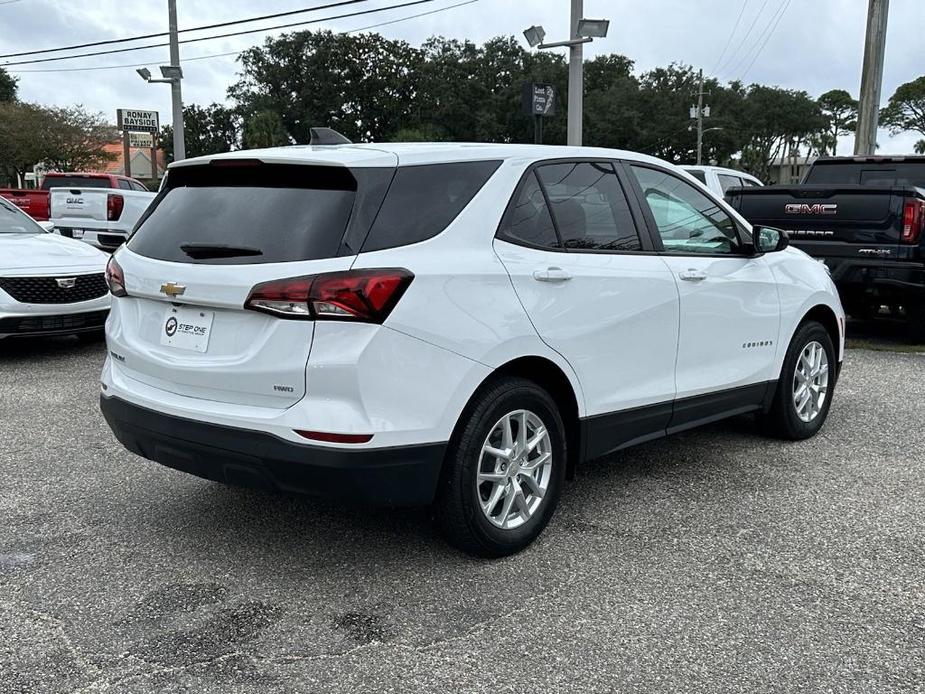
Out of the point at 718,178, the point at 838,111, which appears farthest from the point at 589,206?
the point at 838,111

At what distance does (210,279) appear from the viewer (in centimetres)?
339

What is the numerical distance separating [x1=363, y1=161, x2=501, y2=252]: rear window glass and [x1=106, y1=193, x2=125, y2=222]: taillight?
41.3ft

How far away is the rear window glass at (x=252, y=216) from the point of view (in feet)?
10.9

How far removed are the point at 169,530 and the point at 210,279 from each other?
1305 millimetres

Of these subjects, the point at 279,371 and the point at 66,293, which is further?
the point at 66,293

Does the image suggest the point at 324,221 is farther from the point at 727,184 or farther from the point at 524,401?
the point at 727,184

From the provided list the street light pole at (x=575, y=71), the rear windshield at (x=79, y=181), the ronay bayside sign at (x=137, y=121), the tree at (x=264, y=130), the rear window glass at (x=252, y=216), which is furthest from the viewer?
the tree at (x=264, y=130)

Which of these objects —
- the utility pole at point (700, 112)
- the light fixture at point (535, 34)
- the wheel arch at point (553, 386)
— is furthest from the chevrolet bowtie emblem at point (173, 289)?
the utility pole at point (700, 112)

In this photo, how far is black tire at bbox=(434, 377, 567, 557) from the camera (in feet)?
11.4

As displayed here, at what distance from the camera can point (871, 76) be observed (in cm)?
1820

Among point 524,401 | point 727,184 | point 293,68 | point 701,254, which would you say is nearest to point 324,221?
point 524,401

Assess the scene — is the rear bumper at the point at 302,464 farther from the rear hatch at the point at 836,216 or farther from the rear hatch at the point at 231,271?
the rear hatch at the point at 836,216

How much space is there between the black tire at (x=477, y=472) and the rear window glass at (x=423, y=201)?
0.66 m

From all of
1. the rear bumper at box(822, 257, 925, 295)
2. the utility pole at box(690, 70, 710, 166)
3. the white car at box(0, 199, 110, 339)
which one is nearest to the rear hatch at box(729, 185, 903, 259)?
the rear bumper at box(822, 257, 925, 295)
